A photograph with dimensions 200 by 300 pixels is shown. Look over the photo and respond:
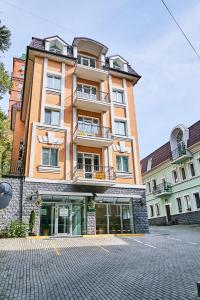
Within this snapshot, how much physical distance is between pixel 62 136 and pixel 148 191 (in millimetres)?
22008

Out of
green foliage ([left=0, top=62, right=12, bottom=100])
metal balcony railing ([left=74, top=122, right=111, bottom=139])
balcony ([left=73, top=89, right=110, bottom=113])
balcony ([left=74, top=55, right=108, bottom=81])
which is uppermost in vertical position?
balcony ([left=74, top=55, right=108, bottom=81])

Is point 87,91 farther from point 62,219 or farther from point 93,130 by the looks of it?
A: point 62,219

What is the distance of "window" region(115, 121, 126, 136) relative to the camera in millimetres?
23047

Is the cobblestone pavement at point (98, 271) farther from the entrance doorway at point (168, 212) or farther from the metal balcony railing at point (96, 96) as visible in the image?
the entrance doorway at point (168, 212)

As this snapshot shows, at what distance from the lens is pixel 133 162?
22172 millimetres

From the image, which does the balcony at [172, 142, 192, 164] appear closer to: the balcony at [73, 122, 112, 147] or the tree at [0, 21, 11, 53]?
the balcony at [73, 122, 112, 147]

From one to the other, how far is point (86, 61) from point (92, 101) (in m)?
5.58

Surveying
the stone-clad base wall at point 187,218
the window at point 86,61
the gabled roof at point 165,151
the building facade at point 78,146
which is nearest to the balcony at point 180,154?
the gabled roof at point 165,151

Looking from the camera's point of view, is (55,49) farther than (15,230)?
Yes

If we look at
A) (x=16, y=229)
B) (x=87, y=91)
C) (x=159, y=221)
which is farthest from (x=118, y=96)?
(x=159, y=221)

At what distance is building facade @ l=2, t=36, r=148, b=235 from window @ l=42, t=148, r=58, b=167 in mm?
75

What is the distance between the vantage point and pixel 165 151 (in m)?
34.9

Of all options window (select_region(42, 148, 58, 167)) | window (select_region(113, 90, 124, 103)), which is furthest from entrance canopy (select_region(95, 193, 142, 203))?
window (select_region(113, 90, 124, 103))

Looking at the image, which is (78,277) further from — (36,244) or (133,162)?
(133,162)
